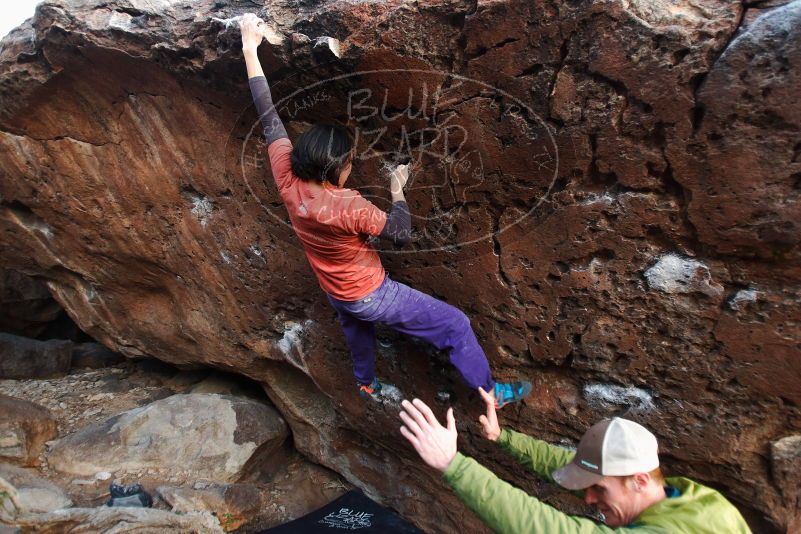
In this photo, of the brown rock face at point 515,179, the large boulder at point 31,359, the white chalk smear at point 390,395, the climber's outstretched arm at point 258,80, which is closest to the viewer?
the brown rock face at point 515,179

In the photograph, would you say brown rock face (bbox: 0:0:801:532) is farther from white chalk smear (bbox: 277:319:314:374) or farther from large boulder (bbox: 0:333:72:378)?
large boulder (bbox: 0:333:72:378)

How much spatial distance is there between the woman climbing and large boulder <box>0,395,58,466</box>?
8.12ft

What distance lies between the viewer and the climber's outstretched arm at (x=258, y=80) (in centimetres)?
206

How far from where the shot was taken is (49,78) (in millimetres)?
2789

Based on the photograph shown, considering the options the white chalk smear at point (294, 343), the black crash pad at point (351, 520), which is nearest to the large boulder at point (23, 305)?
the white chalk smear at point (294, 343)

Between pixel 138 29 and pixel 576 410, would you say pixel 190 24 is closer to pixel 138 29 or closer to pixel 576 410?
pixel 138 29

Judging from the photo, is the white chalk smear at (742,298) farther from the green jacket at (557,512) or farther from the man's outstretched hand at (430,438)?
the man's outstretched hand at (430,438)

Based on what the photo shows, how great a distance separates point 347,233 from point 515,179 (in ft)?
2.35

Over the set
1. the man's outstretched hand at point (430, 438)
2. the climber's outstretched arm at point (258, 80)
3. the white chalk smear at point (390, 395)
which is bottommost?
the white chalk smear at point (390, 395)

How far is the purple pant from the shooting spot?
84.8 inches

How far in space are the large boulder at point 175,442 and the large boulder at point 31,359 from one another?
5.33 feet

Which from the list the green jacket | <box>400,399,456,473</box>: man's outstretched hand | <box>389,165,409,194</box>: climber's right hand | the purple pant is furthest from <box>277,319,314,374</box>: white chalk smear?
the green jacket

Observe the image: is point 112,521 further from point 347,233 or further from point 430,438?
point 430,438

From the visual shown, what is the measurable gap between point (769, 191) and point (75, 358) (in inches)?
228
